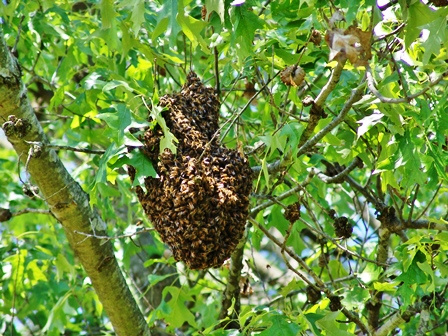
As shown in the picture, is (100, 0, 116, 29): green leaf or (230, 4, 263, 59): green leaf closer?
(230, 4, 263, 59): green leaf

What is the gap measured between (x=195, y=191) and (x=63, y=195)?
960 millimetres

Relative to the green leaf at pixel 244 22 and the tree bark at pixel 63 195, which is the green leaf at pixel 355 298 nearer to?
the tree bark at pixel 63 195

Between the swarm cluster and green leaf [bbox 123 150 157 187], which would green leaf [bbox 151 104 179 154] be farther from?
the swarm cluster

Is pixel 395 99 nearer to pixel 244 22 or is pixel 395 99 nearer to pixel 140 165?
pixel 244 22

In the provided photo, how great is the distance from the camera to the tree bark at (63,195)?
3.25 m

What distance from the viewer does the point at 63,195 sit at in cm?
339

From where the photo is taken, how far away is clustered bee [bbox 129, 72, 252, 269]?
2.70 metres

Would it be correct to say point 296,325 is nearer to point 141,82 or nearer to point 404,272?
point 404,272

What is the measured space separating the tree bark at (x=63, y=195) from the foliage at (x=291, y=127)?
119 millimetres

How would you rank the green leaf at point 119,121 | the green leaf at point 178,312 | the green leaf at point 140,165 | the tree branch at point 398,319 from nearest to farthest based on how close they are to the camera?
the green leaf at point 140,165
the green leaf at point 119,121
the tree branch at point 398,319
the green leaf at point 178,312

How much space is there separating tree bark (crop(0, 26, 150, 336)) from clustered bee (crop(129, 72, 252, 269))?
617mm

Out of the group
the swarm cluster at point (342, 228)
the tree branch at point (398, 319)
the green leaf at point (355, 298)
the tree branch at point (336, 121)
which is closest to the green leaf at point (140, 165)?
the tree branch at point (336, 121)

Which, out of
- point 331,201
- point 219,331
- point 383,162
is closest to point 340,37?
point 383,162

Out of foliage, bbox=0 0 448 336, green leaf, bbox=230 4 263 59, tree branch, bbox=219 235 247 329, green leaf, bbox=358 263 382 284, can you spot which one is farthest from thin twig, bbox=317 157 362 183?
green leaf, bbox=230 4 263 59
